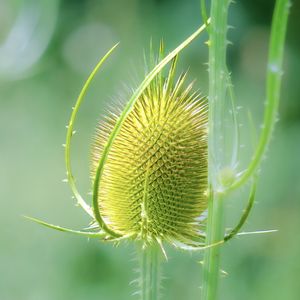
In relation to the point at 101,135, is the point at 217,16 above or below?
above

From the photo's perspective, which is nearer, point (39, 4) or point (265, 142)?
point (265, 142)

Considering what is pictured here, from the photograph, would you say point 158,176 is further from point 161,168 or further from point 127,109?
point 127,109

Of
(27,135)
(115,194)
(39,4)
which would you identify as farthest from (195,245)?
(39,4)

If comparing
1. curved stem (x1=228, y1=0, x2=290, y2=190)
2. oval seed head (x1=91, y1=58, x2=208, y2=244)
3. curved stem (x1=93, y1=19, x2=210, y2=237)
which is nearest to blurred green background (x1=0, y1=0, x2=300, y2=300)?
oval seed head (x1=91, y1=58, x2=208, y2=244)

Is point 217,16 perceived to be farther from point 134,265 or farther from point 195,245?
point 134,265

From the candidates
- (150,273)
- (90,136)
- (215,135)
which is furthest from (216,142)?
(90,136)

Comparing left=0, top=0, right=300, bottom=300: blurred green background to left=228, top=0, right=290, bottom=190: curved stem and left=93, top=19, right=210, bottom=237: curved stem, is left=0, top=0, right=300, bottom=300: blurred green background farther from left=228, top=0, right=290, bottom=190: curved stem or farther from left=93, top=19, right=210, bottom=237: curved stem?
left=228, top=0, right=290, bottom=190: curved stem
